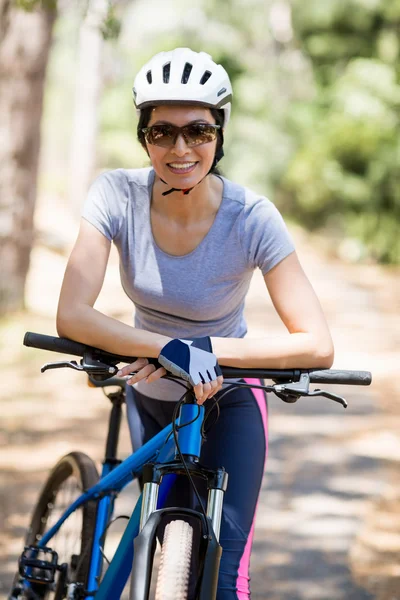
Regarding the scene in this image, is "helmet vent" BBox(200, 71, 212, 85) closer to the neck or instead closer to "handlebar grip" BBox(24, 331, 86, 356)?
the neck

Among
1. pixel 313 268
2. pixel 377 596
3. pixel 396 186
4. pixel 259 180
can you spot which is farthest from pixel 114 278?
pixel 377 596

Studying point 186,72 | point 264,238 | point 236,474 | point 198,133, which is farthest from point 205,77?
point 236,474

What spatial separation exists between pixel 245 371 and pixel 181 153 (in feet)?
2.29

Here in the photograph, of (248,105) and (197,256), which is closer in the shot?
(197,256)

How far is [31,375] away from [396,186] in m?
10.4

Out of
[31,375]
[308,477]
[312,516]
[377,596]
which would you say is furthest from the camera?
[31,375]

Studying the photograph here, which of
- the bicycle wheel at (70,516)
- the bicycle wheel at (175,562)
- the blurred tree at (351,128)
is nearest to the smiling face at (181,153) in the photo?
the bicycle wheel at (175,562)

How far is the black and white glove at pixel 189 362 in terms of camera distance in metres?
2.33

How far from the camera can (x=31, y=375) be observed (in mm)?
8914

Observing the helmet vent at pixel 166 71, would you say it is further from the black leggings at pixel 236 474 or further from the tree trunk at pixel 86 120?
the tree trunk at pixel 86 120

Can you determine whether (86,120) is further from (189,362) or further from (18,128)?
(189,362)

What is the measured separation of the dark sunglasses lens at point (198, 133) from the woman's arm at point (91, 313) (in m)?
0.40

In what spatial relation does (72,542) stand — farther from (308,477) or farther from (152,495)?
(308,477)

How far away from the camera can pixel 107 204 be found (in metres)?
2.91
